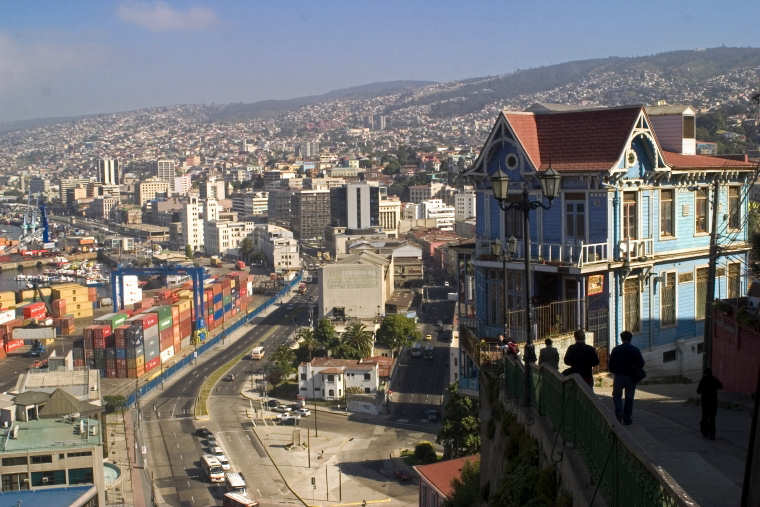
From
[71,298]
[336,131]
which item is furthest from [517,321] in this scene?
[336,131]

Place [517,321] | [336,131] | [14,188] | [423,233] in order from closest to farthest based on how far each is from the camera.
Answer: [517,321], [423,233], [14,188], [336,131]

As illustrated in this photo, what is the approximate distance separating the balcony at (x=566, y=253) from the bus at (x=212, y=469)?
15792mm

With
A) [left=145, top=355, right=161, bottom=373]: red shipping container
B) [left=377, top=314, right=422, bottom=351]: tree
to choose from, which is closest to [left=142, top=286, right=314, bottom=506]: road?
[left=145, top=355, right=161, bottom=373]: red shipping container

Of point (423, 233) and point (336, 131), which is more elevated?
point (336, 131)

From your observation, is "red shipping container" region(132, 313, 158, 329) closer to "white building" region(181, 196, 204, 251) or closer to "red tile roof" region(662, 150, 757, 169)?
"red tile roof" region(662, 150, 757, 169)

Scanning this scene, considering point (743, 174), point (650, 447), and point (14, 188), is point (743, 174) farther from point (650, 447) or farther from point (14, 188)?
point (14, 188)

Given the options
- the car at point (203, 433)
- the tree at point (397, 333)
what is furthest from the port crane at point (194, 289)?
the car at point (203, 433)

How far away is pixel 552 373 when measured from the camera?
3.88 meters

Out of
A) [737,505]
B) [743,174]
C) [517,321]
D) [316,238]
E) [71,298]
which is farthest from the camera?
[316,238]

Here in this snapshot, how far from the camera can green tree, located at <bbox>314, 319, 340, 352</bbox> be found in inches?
1307

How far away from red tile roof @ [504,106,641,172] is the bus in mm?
16075

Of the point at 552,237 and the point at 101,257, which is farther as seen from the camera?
the point at 101,257

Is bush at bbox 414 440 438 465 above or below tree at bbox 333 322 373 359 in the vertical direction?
below

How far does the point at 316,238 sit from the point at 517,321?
69.1m
